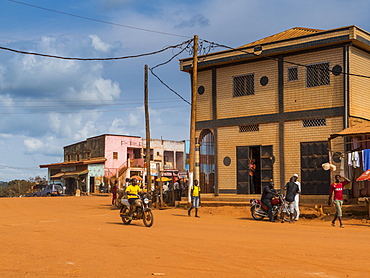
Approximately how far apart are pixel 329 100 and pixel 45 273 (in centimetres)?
1799

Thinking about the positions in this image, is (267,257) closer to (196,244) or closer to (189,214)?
(196,244)

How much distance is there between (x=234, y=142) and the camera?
2711 centimetres

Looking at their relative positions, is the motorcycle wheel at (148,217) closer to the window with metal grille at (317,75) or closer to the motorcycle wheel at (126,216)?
the motorcycle wheel at (126,216)

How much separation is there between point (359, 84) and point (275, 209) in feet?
25.5

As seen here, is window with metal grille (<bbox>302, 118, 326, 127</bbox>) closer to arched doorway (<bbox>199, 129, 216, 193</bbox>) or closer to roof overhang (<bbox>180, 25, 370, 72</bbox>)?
roof overhang (<bbox>180, 25, 370, 72</bbox>)

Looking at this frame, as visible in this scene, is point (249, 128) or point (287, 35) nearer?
point (249, 128)

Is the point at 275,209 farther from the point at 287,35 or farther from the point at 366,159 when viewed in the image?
the point at 287,35

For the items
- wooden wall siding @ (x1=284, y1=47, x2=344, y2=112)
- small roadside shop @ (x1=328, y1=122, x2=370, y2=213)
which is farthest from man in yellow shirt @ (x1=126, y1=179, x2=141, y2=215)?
wooden wall siding @ (x1=284, y1=47, x2=344, y2=112)

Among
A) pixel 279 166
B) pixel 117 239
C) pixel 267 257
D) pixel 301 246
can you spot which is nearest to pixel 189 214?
pixel 279 166

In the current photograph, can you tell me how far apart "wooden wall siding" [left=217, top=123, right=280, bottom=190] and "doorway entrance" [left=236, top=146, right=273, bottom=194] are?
266mm

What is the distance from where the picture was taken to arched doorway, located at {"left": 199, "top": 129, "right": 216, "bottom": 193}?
1136 inches

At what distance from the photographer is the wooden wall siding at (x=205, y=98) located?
92.7 feet

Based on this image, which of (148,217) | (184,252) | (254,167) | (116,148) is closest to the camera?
(184,252)

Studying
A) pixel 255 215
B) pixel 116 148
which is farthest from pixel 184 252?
pixel 116 148
